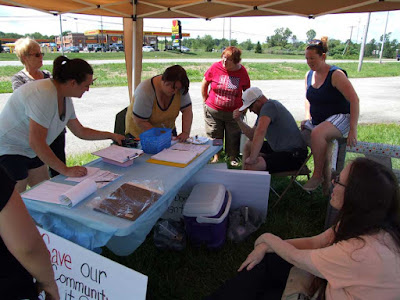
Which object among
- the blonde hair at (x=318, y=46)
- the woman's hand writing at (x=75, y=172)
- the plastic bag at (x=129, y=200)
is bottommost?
the plastic bag at (x=129, y=200)

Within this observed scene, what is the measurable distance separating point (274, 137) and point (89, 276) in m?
1.96

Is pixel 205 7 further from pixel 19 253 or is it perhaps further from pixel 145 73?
pixel 145 73

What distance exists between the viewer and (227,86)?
146 inches

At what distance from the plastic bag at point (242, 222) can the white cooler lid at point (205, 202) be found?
0.78 feet

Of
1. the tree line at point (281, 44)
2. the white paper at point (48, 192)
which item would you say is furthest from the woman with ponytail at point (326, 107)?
the tree line at point (281, 44)

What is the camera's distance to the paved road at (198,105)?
18.9ft

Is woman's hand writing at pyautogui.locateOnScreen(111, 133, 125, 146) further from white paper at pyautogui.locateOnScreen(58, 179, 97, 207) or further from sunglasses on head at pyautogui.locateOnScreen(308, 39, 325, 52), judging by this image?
sunglasses on head at pyautogui.locateOnScreen(308, 39, 325, 52)

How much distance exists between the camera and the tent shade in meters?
3.27

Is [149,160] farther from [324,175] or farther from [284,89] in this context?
[284,89]

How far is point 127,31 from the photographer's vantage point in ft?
13.4

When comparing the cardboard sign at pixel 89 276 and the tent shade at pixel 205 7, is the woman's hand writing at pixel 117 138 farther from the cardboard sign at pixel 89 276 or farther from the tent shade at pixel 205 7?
the tent shade at pixel 205 7

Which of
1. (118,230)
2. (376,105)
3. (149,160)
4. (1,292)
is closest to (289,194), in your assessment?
(149,160)

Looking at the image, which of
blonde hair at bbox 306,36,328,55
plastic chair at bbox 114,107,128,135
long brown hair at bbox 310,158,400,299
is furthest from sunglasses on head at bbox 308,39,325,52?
plastic chair at bbox 114,107,128,135

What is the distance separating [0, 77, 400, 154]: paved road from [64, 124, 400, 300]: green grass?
9.09 feet
